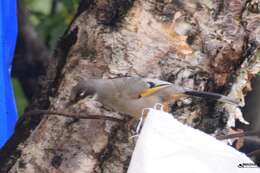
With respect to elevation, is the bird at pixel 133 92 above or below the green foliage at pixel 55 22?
above

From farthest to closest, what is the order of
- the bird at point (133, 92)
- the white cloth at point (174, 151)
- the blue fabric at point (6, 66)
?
the blue fabric at point (6, 66) < the bird at point (133, 92) < the white cloth at point (174, 151)

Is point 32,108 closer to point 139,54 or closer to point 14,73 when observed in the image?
point 139,54

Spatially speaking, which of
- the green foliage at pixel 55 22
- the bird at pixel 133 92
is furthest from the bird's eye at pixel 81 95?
the green foliage at pixel 55 22

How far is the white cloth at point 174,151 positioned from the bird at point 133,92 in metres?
0.08

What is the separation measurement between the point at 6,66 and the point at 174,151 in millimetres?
564

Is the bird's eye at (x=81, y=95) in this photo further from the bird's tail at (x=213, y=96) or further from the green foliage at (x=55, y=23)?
the green foliage at (x=55, y=23)

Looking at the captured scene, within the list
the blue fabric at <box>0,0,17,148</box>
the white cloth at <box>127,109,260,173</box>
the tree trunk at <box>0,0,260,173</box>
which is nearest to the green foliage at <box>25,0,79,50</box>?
the blue fabric at <box>0,0,17,148</box>

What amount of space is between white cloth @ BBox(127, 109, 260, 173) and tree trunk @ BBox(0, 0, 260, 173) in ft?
0.41

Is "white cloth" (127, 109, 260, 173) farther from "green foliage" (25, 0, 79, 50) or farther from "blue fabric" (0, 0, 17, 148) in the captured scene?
"green foliage" (25, 0, 79, 50)

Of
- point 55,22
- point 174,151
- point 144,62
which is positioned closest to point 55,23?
point 55,22

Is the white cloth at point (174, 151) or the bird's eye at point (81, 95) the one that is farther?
the bird's eye at point (81, 95)

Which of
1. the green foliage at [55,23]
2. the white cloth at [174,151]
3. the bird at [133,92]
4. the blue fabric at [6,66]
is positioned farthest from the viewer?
the green foliage at [55,23]

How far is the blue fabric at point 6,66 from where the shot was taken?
1757 millimetres

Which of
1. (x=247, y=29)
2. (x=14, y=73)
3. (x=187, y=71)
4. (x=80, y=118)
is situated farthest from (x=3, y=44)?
(x=14, y=73)
